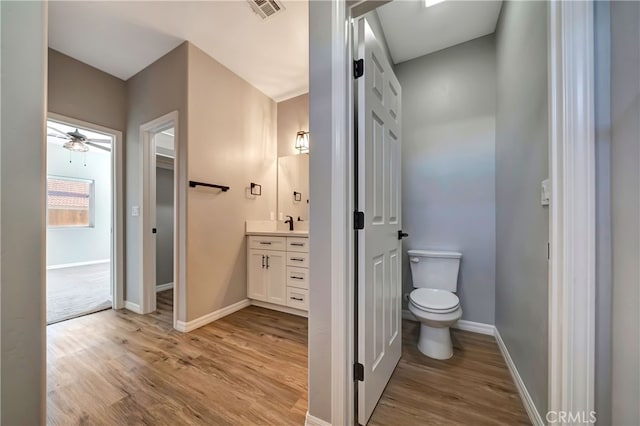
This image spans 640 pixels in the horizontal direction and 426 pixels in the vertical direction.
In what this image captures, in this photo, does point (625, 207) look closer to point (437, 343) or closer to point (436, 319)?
point (436, 319)

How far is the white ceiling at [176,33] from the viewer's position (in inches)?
72.4

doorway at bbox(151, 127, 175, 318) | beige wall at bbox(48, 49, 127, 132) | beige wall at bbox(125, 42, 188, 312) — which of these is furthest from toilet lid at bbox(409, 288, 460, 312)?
beige wall at bbox(48, 49, 127, 132)

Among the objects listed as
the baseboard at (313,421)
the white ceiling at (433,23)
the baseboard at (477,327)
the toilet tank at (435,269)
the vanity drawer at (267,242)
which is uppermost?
the white ceiling at (433,23)

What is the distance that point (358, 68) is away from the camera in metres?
1.10

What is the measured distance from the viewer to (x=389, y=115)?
147 cm

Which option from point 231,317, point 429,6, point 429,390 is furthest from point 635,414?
point 231,317

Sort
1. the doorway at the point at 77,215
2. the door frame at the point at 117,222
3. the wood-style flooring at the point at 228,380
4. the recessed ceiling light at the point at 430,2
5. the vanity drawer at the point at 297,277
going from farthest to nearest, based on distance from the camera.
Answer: the doorway at the point at 77,215
the door frame at the point at 117,222
the vanity drawer at the point at 297,277
the recessed ceiling light at the point at 430,2
the wood-style flooring at the point at 228,380

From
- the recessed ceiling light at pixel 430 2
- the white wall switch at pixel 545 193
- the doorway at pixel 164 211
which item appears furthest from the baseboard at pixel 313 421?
the doorway at pixel 164 211

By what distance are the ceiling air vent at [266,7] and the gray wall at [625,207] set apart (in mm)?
1917

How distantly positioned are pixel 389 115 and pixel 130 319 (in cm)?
309

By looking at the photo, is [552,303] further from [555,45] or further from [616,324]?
[555,45]

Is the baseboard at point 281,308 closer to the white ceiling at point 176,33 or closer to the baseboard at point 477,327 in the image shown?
the baseboard at point 477,327

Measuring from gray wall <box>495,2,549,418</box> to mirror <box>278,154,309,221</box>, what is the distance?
2.02m

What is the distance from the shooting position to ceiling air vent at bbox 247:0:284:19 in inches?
68.7
